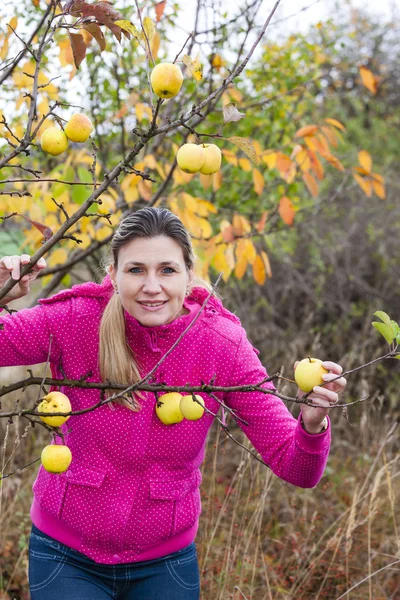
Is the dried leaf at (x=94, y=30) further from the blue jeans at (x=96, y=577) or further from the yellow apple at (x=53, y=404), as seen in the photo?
the blue jeans at (x=96, y=577)

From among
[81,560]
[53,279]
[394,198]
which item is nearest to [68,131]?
[81,560]

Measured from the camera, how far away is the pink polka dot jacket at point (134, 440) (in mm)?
1772

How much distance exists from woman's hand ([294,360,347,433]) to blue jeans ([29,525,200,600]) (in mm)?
620

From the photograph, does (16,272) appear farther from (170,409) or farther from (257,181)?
(257,181)

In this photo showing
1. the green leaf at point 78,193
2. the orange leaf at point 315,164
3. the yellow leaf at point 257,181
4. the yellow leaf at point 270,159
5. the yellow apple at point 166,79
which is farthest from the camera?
the yellow leaf at point 257,181

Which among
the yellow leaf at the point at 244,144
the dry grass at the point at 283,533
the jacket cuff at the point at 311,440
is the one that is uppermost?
the yellow leaf at the point at 244,144

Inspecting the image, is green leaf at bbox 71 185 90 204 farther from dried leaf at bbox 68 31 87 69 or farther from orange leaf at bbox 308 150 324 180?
orange leaf at bbox 308 150 324 180

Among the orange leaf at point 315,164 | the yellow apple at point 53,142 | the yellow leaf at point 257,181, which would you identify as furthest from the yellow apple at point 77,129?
the yellow leaf at point 257,181

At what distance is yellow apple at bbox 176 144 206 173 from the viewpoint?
4.05ft

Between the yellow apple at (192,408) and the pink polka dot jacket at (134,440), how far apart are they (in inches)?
16.1

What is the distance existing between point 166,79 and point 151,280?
647mm

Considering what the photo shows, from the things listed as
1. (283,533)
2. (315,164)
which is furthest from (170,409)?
(283,533)

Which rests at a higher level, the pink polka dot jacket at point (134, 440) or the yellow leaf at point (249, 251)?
the yellow leaf at point (249, 251)

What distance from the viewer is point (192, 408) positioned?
1355mm
